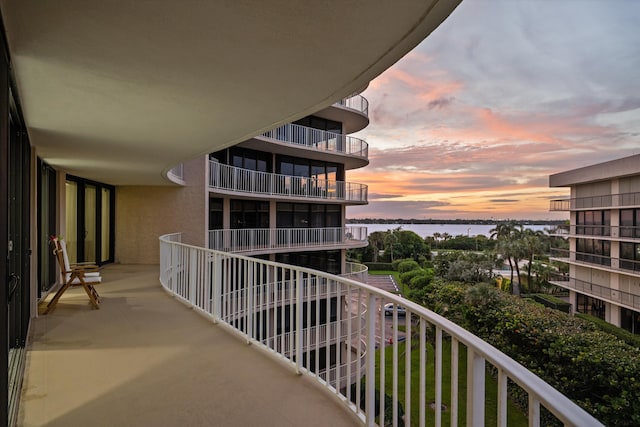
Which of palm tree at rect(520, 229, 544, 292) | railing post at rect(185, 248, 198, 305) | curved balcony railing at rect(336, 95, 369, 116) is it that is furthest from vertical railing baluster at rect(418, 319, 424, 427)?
palm tree at rect(520, 229, 544, 292)

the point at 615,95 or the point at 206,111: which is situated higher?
the point at 615,95

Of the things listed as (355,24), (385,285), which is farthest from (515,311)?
(385,285)

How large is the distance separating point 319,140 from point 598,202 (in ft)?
63.3

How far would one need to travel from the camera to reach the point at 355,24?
1.99m

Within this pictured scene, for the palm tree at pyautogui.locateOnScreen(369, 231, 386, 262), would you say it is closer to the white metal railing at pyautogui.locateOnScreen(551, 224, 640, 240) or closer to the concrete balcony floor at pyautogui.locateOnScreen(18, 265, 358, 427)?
the white metal railing at pyautogui.locateOnScreen(551, 224, 640, 240)

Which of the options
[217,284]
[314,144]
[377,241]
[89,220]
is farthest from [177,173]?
[377,241]

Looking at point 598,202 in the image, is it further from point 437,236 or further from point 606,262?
point 437,236

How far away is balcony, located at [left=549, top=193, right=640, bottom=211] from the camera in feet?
64.4

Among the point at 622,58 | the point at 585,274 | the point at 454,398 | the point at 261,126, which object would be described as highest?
the point at 622,58

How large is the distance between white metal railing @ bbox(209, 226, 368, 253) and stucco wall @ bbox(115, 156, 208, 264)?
3.28 feet

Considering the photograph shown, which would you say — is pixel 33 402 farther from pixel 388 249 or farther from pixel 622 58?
pixel 388 249

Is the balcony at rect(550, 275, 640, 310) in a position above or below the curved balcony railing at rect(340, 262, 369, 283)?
below

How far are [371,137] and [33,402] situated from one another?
75.8 ft

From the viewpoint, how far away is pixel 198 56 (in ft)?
7.77
